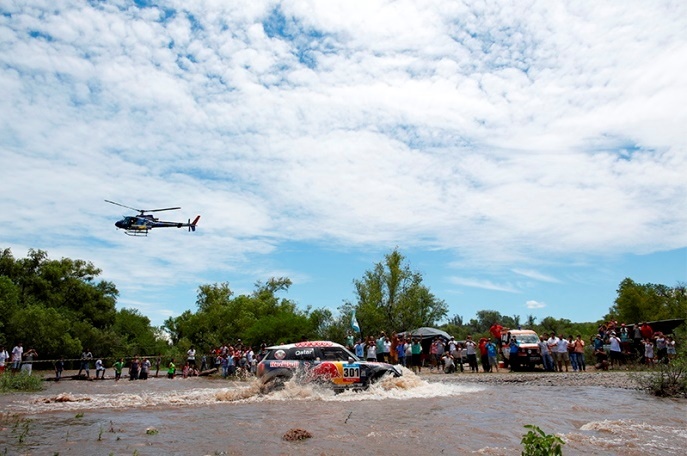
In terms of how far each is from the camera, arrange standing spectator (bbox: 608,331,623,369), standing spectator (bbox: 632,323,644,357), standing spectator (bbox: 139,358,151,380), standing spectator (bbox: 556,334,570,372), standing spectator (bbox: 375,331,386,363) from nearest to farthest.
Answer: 1. standing spectator (bbox: 608,331,623,369)
2. standing spectator (bbox: 632,323,644,357)
3. standing spectator (bbox: 556,334,570,372)
4. standing spectator (bbox: 375,331,386,363)
5. standing spectator (bbox: 139,358,151,380)

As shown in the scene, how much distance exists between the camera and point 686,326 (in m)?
15.3

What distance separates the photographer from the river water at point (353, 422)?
25.7 feet

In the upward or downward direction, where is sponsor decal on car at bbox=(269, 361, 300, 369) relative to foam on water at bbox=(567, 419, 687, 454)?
upward

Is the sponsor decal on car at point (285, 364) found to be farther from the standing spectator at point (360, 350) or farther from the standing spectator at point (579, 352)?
the standing spectator at point (579, 352)

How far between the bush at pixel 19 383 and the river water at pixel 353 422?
4.81m

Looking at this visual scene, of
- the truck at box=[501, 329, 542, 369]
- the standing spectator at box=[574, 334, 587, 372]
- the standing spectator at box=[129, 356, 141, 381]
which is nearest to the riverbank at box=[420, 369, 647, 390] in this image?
the truck at box=[501, 329, 542, 369]

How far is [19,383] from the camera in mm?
20219

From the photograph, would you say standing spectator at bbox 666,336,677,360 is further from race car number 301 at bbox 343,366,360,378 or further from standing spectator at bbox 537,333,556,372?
race car number 301 at bbox 343,366,360,378

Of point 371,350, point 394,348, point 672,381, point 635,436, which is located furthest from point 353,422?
point 394,348

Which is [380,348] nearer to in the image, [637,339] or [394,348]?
[394,348]

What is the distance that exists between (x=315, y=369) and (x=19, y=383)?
1201 centimetres

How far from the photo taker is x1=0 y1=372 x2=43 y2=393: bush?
1948 centimetres

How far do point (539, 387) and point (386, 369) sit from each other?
4364 millimetres

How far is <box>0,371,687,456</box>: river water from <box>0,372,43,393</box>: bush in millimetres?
4814
